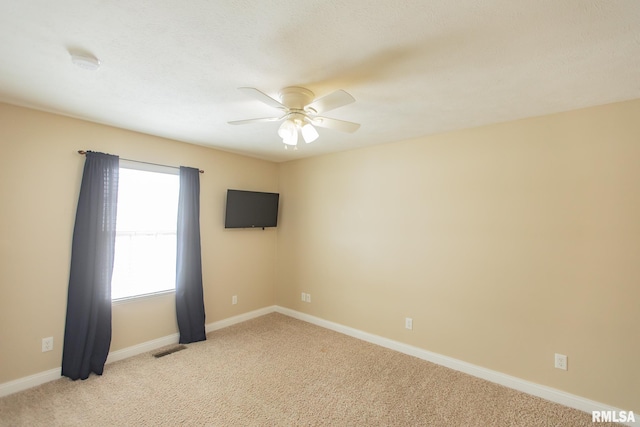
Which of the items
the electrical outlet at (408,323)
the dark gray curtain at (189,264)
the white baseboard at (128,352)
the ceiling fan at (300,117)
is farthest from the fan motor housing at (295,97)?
the white baseboard at (128,352)

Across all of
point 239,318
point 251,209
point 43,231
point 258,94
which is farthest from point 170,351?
point 258,94

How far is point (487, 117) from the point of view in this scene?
2703mm

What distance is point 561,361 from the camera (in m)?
2.48

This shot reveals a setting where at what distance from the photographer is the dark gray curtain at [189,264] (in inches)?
142

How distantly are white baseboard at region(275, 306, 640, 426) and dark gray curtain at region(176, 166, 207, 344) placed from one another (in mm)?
1714

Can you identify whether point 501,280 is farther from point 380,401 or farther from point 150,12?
point 150,12

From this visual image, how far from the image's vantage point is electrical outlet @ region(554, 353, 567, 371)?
2.46 meters

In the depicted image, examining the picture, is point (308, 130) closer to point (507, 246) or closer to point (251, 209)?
point (507, 246)

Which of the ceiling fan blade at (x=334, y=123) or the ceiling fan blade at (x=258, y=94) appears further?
the ceiling fan blade at (x=334, y=123)

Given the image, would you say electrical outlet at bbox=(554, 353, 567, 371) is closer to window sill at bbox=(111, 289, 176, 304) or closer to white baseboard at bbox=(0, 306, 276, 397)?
white baseboard at bbox=(0, 306, 276, 397)

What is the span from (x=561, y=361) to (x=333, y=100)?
2.87 metres

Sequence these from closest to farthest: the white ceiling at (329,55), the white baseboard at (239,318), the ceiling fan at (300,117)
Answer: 1. the white ceiling at (329,55)
2. the ceiling fan at (300,117)
3. the white baseboard at (239,318)

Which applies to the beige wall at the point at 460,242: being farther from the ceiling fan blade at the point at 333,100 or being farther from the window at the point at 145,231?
the ceiling fan blade at the point at 333,100

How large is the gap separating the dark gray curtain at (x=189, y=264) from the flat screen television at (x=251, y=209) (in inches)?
18.2
